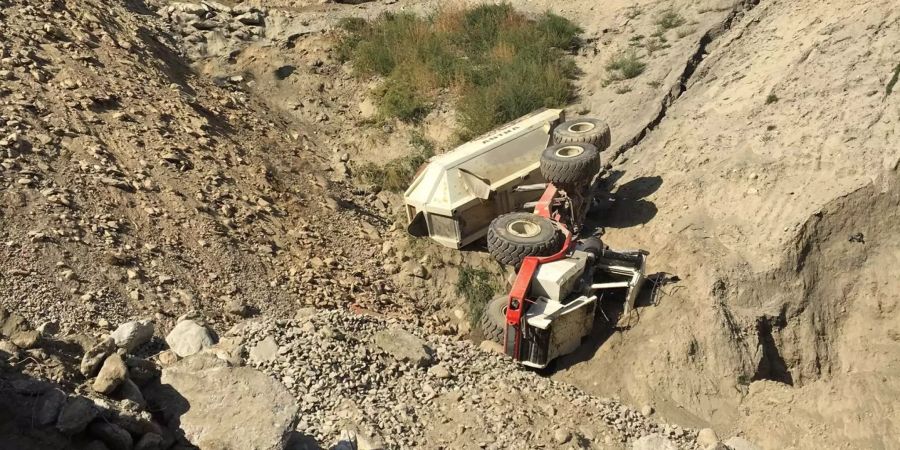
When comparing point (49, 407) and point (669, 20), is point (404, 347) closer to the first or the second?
point (49, 407)

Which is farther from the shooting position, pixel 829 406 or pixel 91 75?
pixel 91 75

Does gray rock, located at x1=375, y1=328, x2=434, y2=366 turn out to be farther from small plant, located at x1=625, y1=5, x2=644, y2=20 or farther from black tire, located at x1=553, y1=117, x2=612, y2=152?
small plant, located at x1=625, y1=5, x2=644, y2=20

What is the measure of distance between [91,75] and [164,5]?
392 centimetres

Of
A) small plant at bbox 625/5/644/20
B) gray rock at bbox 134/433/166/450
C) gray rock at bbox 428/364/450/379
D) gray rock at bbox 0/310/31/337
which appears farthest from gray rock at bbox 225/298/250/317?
small plant at bbox 625/5/644/20

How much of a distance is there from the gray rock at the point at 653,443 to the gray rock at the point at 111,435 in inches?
156

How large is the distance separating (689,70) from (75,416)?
982 cm

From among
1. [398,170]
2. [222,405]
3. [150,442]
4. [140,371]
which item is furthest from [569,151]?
[150,442]

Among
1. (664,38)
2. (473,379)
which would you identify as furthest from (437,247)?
(664,38)

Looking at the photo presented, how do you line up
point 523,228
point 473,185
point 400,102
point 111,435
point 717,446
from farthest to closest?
point 400,102 → point 473,185 → point 523,228 → point 717,446 → point 111,435

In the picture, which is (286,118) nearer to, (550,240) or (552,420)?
(550,240)

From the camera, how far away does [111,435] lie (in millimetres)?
4227

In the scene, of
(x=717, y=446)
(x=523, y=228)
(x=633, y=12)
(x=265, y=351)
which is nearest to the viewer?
(x=717, y=446)

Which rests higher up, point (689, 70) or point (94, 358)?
point (94, 358)

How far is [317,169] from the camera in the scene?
10.8 m
